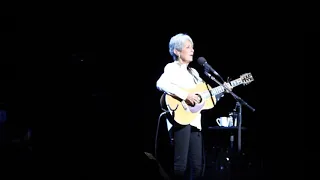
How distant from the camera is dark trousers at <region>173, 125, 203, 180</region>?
2.87 m

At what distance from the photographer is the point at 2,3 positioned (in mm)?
5344

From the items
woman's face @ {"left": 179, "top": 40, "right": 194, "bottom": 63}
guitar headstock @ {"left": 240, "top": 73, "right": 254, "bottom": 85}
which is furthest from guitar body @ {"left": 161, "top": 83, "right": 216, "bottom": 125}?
guitar headstock @ {"left": 240, "top": 73, "right": 254, "bottom": 85}

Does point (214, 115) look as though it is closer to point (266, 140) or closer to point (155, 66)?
point (266, 140)

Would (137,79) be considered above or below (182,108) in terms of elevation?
above

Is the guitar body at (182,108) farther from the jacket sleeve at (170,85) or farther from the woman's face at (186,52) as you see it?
the woman's face at (186,52)

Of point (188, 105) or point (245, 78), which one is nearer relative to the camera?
point (188, 105)

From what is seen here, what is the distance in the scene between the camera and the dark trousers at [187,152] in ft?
9.41

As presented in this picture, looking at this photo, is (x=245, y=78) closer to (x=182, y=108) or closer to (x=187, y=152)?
(x=182, y=108)

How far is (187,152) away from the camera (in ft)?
9.52

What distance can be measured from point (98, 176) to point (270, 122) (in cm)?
384

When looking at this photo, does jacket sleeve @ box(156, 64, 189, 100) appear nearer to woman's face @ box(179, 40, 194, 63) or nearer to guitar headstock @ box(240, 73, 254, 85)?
woman's face @ box(179, 40, 194, 63)

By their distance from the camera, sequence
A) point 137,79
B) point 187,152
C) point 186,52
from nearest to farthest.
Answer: point 187,152 → point 186,52 → point 137,79

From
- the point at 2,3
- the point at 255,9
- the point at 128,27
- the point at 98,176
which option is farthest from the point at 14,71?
the point at 98,176

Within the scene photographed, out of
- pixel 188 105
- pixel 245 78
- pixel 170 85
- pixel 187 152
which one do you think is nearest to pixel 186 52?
pixel 170 85
